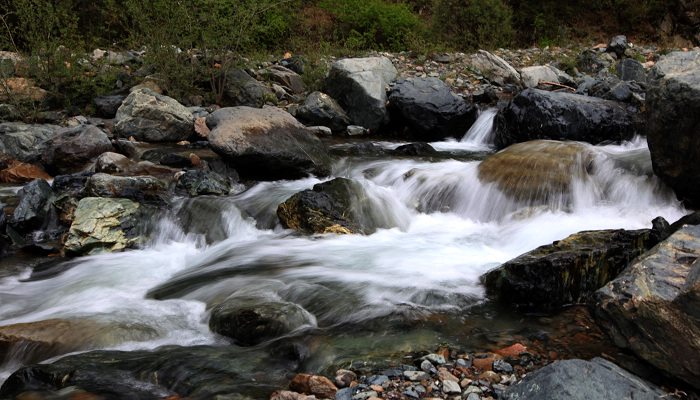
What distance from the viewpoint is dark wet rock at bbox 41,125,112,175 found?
8.08m

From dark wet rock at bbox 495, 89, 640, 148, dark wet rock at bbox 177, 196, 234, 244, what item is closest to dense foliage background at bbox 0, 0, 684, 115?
dark wet rock at bbox 177, 196, 234, 244

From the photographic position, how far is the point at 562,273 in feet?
12.8

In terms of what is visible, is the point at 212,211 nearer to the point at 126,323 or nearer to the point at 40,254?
the point at 40,254

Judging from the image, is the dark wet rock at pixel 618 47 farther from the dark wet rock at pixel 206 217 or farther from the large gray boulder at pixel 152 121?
the dark wet rock at pixel 206 217

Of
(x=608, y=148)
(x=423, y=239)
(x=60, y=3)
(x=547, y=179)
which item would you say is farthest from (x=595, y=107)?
(x=60, y=3)

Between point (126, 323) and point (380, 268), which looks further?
point (380, 268)

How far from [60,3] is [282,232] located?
12.0 m

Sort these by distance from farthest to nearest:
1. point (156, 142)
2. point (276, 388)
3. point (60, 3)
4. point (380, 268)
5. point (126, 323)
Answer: point (60, 3)
point (156, 142)
point (380, 268)
point (126, 323)
point (276, 388)

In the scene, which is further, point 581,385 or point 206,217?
point 206,217

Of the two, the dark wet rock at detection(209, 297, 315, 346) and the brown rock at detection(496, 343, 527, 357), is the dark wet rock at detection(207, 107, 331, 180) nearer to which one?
the dark wet rock at detection(209, 297, 315, 346)

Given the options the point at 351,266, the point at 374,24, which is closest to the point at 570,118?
the point at 351,266

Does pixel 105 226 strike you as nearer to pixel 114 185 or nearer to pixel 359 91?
pixel 114 185

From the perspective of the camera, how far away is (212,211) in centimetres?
657

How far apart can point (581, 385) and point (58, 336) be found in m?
3.58
